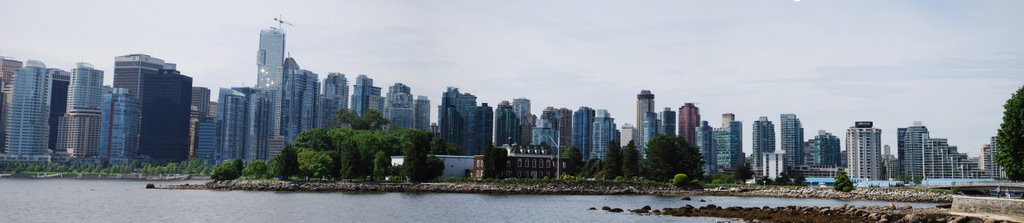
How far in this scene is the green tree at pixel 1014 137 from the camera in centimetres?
6594

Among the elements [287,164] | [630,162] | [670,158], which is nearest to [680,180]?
[670,158]

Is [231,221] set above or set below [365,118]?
below

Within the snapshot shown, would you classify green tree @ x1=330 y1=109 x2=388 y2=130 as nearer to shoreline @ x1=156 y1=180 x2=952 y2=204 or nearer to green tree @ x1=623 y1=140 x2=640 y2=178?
shoreline @ x1=156 y1=180 x2=952 y2=204

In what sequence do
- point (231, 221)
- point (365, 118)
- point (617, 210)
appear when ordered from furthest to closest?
point (365, 118), point (617, 210), point (231, 221)

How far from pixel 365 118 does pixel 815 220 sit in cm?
12813

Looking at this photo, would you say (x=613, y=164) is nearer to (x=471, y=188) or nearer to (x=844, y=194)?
(x=471, y=188)

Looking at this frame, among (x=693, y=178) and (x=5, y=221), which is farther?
(x=693, y=178)

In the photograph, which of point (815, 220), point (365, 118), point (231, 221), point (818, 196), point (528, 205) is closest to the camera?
point (815, 220)

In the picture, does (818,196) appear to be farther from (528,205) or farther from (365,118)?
(365,118)

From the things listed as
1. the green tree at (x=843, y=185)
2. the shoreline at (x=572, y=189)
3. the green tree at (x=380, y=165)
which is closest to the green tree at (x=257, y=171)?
the shoreline at (x=572, y=189)

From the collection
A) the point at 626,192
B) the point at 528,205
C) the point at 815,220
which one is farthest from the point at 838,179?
the point at 815,220

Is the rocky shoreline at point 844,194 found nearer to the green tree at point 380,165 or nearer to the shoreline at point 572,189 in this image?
the shoreline at point 572,189

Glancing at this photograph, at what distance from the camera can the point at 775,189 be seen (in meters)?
128

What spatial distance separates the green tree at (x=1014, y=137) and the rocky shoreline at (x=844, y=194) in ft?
140
